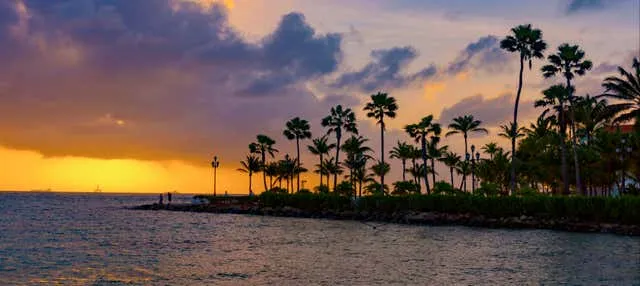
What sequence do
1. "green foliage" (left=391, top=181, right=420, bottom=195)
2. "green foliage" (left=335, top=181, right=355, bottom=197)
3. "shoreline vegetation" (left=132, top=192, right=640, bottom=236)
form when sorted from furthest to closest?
"green foliage" (left=335, top=181, right=355, bottom=197) → "green foliage" (left=391, top=181, right=420, bottom=195) → "shoreline vegetation" (left=132, top=192, right=640, bottom=236)

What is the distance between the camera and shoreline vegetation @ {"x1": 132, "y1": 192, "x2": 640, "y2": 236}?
60441 millimetres

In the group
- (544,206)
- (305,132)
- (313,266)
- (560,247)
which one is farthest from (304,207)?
(313,266)

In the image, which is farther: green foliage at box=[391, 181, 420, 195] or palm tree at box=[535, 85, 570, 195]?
green foliage at box=[391, 181, 420, 195]

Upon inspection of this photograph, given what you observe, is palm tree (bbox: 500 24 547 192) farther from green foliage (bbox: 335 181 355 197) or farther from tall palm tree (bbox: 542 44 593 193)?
green foliage (bbox: 335 181 355 197)

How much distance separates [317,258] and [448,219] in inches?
1604

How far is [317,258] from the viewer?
39.2m

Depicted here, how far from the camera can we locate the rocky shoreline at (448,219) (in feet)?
196

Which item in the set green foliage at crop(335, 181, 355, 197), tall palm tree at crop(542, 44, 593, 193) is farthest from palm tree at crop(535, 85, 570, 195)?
green foliage at crop(335, 181, 355, 197)

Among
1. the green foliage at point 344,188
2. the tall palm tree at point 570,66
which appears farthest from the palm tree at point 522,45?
the green foliage at point 344,188

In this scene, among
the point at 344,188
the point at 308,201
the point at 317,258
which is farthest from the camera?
the point at 344,188

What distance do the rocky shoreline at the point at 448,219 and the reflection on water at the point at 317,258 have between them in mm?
4497

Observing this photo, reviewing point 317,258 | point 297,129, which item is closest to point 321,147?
point 297,129

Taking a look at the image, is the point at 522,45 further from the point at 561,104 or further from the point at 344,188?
the point at 344,188

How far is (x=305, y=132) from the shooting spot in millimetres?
121688
